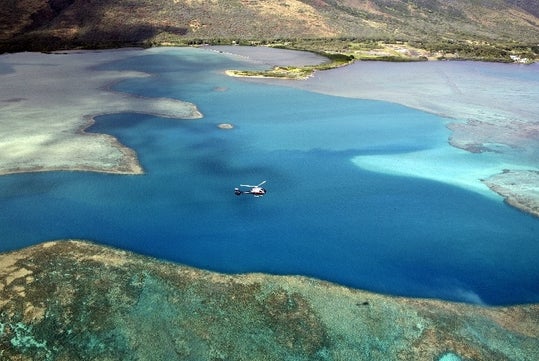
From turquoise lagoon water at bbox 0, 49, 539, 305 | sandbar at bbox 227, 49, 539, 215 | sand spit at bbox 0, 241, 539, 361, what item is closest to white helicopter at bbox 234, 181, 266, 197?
turquoise lagoon water at bbox 0, 49, 539, 305

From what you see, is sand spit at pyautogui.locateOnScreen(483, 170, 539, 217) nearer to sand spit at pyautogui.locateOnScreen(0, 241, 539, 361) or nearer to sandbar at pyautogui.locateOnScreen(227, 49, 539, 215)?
sandbar at pyautogui.locateOnScreen(227, 49, 539, 215)

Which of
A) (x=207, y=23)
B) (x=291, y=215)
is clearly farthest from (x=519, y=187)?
(x=207, y=23)

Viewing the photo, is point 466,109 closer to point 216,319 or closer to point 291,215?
point 291,215

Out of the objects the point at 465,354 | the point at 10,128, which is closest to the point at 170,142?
the point at 10,128

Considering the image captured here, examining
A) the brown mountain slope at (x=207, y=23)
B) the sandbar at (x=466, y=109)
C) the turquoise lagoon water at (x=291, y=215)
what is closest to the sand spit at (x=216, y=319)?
the turquoise lagoon water at (x=291, y=215)

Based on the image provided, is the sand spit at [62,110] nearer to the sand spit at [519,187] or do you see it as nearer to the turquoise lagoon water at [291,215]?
the turquoise lagoon water at [291,215]

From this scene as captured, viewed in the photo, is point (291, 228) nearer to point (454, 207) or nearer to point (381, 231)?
point (381, 231)

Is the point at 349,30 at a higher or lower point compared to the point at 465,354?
higher
